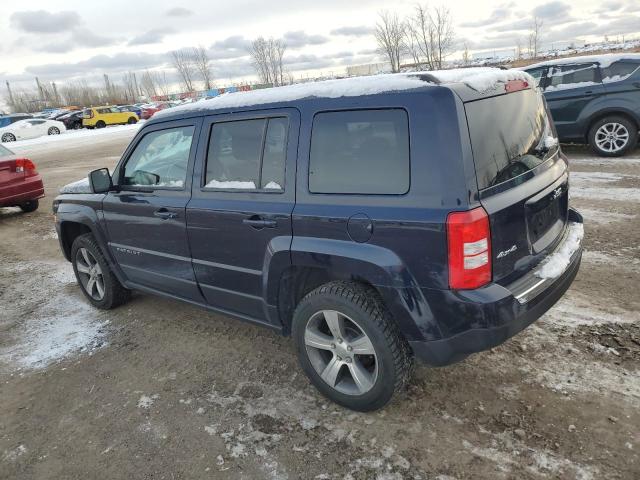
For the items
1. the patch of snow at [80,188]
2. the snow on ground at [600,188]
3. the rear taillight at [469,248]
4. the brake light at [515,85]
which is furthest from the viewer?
the snow on ground at [600,188]

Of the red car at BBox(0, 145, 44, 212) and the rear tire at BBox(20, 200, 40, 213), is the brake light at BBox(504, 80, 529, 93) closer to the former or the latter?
the red car at BBox(0, 145, 44, 212)

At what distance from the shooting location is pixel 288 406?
10.0 ft

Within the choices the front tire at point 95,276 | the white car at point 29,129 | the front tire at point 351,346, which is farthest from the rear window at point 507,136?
the white car at point 29,129

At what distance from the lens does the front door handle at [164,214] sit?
359cm

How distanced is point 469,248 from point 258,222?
1.28 m

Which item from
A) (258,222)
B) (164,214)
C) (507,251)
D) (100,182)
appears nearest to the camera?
(507,251)

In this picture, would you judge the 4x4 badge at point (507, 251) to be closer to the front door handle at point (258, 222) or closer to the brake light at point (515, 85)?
the brake light at point (515, 85)

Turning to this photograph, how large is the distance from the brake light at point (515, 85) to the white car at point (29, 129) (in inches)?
1297

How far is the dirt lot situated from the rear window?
1287 mm

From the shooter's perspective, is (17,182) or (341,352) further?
(17,182)

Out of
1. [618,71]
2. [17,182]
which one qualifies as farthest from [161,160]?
[618,71]

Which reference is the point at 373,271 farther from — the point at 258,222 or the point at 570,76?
the point at 570,76

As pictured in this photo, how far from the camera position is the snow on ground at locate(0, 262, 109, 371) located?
4.04m

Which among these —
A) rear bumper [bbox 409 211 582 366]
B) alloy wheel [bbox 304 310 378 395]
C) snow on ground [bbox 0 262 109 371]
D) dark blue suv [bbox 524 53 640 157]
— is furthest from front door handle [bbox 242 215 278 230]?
dark blue suv [bbox 524 53 640 157]
